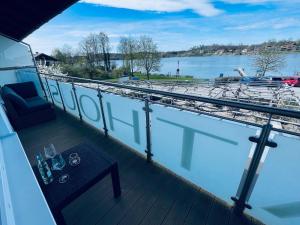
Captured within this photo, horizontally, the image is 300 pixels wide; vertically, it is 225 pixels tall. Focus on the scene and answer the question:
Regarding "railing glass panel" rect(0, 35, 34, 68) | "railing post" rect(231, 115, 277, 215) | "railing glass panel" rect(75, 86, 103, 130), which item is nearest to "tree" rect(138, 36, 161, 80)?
"railing glass panel" rect(0, 35, 34, 68)

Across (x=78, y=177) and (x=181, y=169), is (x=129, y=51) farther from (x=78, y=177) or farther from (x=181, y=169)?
(x=78, y=177)

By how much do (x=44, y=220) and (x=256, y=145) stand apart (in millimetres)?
1491

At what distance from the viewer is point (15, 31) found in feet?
17.3

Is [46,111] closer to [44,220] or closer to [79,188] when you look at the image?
[79,188]

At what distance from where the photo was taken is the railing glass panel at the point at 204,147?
137 cm

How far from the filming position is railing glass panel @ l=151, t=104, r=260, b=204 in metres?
1.37

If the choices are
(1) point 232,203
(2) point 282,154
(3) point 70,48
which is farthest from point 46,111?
(3) point 70,48

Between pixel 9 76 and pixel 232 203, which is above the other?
pixel 9 76

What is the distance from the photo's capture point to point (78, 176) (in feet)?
4.30

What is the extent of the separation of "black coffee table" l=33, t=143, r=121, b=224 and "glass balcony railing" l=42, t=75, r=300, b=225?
75 centimetres

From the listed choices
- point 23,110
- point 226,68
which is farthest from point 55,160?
point 226,68

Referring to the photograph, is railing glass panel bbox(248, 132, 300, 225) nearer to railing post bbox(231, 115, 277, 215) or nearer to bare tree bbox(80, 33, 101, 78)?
railing post bbox(231, 115, 277, 215)

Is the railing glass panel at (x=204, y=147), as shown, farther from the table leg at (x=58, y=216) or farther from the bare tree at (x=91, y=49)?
the bare tree at (x=91, y=49)

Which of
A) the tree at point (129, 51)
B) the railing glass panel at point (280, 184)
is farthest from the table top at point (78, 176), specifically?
the tree at point (129, 51)
